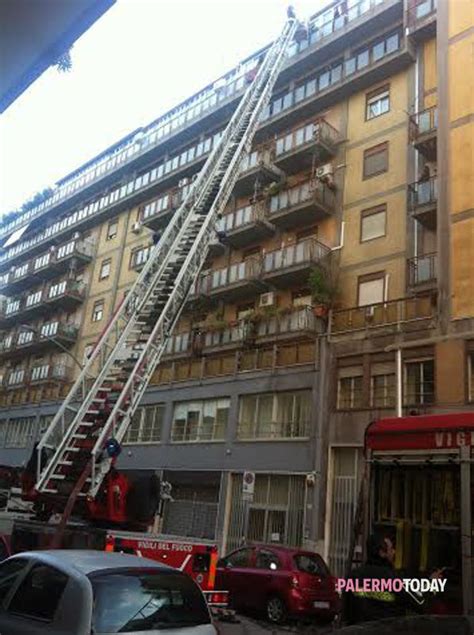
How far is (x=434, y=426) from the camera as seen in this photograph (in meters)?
7.26

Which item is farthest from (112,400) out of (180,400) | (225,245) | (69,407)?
(225,245)

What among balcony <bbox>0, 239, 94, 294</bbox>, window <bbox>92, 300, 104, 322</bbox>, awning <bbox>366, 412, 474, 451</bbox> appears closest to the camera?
awning <bbox>366, 412, 474, 451</bbox>

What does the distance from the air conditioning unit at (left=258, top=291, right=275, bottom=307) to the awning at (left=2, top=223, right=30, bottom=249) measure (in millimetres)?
31542

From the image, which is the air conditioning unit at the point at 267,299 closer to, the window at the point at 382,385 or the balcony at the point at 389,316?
the balcony at the point at 389,316

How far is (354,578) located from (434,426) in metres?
2.00

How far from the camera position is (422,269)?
75.3ft

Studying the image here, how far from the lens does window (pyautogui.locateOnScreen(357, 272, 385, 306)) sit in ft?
81.0

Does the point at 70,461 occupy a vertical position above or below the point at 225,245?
below

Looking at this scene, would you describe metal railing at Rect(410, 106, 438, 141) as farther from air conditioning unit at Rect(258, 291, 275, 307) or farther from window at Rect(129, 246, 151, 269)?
window at Rect(129, 246, 151, 269)

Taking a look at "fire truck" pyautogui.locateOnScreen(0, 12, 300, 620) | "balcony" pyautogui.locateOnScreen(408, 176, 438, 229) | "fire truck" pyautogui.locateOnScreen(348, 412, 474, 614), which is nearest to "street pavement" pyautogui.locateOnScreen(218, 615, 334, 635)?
"fire truck" pyautogui.locateOnScreen(0, 12, 300, 620)

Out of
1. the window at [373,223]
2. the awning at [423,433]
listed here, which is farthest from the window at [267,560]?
the window at [373,223]

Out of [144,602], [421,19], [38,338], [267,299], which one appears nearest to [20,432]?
[38,338]

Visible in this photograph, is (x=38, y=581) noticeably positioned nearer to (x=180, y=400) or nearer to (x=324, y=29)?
(x=180, y=400)

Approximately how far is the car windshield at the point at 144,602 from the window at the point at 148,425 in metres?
25.5
